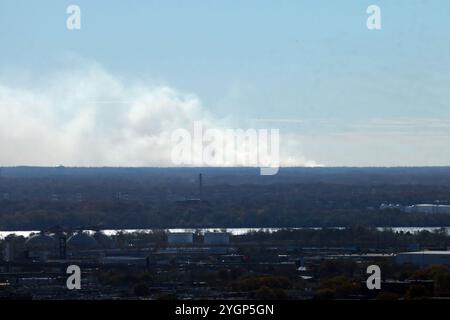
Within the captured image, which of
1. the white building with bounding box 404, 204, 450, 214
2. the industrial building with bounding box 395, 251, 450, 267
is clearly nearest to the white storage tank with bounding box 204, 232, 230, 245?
the industrial building with bounding box 395, 251, 450, 267

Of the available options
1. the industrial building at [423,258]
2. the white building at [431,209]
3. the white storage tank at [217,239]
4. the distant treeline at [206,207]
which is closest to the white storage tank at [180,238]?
the white storage tank at [217,239]

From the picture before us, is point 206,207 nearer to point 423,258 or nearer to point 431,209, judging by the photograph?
point 431,209

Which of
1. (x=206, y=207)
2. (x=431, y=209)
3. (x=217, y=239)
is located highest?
(x=206, y=207)

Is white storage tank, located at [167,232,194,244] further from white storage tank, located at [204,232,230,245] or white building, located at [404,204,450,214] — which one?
white building, located at [404,204,450,214]

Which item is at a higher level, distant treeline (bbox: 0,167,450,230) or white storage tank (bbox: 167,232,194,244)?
distant treeline (bbox: 0,167,450,230)

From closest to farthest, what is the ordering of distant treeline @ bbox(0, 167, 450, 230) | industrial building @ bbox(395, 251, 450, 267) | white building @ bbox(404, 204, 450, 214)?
1. industrial building @ bbox(395, 251, 450, 267)
2. distant treeline @ bbox(0, 167, 450, 230)
3. white building @ bbox(404, 204, 450, 214)

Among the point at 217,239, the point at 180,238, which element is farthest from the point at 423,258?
the point at 180,238
